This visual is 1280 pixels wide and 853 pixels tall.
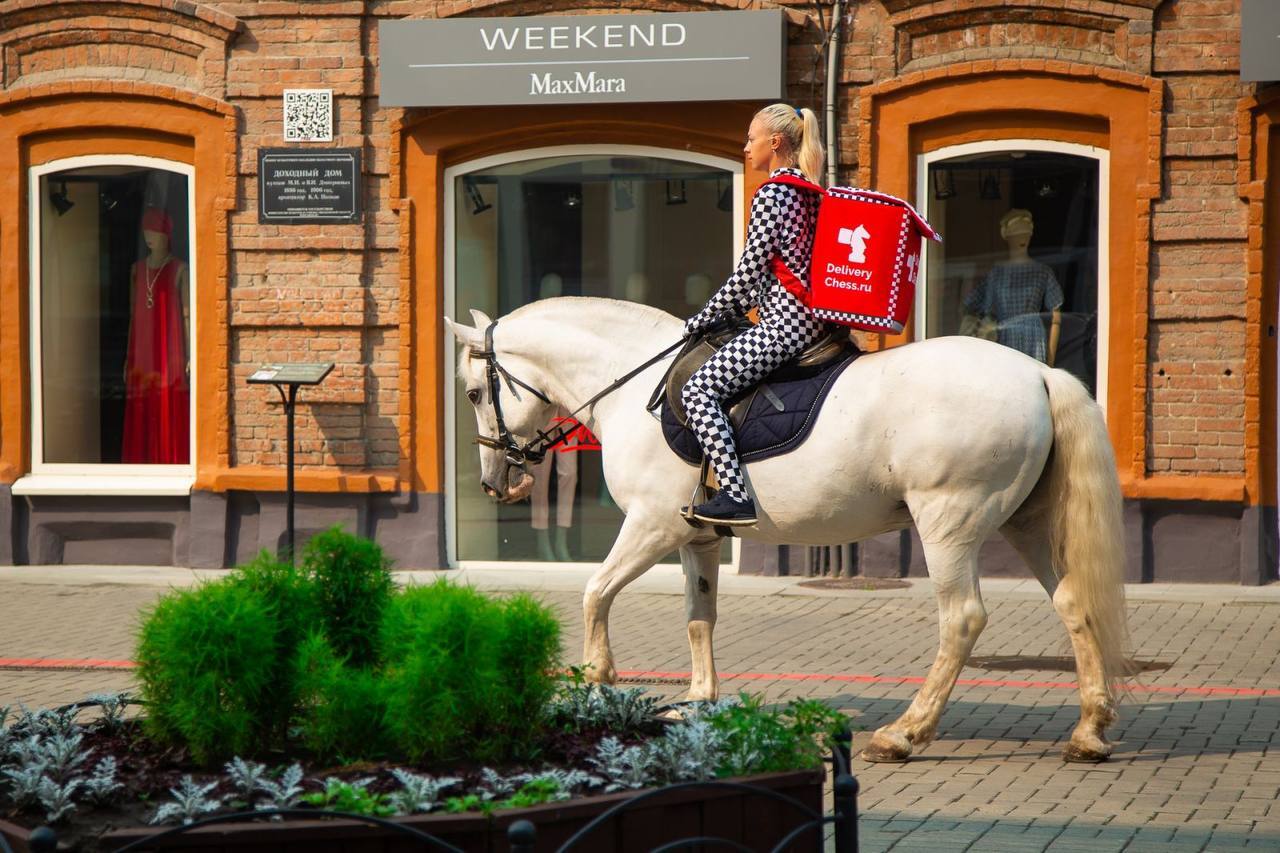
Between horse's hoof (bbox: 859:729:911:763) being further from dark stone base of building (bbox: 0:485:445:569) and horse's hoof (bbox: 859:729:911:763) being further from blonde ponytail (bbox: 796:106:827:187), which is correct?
dark stone base of building (bbox: 0:485:445:569)

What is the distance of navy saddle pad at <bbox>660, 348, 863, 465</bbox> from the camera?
22.6 feet

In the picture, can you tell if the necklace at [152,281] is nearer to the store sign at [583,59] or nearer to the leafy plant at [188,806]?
the store sign at [583,59]

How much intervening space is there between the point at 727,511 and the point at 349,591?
2.74m

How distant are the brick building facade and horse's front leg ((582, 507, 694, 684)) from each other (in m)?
5.92

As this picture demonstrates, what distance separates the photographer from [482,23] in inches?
518

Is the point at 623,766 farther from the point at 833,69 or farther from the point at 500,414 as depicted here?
the point at 833,69

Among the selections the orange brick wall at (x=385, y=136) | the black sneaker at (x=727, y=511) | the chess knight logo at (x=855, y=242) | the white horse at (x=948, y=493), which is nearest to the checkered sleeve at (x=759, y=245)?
the chess knight logo at (x=855, y=242)

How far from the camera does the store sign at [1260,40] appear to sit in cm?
1188

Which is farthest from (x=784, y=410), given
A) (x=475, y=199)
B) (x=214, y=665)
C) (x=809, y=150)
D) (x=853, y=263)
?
(x=475, y=199)

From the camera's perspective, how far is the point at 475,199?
45.4 ft

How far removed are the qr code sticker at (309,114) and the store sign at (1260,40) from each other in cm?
723

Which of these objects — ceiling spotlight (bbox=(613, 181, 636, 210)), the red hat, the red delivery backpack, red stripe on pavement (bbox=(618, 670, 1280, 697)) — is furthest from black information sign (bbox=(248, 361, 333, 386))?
the red delivery backpack

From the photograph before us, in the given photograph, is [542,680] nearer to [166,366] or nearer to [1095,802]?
[1095,802]

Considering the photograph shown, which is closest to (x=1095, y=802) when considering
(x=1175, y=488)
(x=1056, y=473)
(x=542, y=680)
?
(x=1056, y=473)
